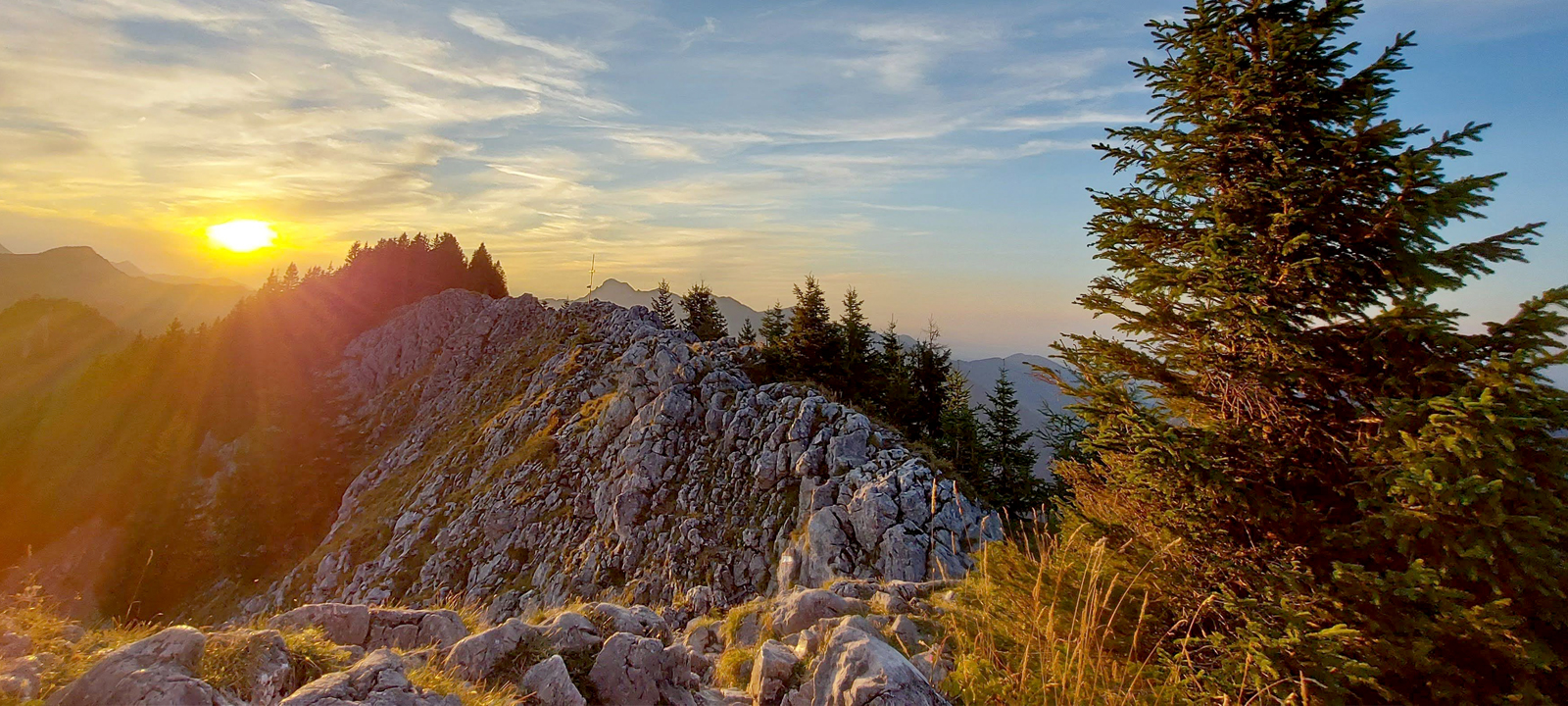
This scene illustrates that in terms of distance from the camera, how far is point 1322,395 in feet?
22.2

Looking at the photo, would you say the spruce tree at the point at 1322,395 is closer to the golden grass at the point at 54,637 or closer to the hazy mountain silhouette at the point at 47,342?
the golden grass at the point at 54,637

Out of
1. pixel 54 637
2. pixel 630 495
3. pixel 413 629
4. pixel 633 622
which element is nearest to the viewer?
pixel 54 637

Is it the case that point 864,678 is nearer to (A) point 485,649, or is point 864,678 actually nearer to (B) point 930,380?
(A) point 485,649

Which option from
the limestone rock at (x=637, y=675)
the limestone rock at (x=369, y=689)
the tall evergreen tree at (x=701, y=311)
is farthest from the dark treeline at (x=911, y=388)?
the limestone rock at (x=369, y=689)

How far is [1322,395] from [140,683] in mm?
11538

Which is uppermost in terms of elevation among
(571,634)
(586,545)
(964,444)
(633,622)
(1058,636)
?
(1058,636)

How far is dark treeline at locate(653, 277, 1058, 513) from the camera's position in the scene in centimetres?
3089

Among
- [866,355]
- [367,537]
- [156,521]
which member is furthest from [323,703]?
[156,521]

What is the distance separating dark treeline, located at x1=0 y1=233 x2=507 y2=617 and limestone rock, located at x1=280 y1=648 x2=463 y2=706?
168ft

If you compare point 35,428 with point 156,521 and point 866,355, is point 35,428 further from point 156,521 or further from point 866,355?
point 866,355

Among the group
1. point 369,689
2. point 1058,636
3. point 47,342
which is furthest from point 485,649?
point 47,342

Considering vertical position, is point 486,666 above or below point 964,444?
above

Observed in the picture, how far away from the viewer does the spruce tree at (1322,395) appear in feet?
17.2

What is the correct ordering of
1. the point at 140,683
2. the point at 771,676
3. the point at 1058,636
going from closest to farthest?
1. the point at 140,683
2. the point at 1058,636
3. the point at 771,676
